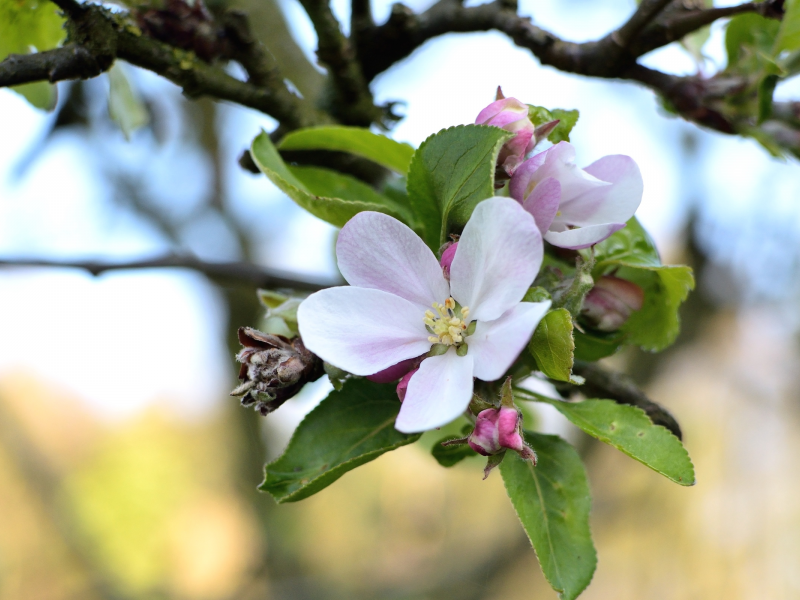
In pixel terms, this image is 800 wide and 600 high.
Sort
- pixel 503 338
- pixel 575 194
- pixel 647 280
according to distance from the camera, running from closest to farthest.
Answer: pixel 503 338 → pixel 575 194 → pixel 647 280

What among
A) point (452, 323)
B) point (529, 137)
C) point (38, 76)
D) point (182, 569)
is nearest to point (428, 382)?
point (452, 323)

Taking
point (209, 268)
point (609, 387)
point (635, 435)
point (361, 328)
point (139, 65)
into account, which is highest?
point (139, 65)

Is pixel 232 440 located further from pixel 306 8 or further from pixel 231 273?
pixel 306 8

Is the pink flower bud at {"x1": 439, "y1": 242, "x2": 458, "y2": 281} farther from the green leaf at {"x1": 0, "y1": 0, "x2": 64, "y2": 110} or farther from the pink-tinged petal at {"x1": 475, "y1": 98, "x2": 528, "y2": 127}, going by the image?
the green leaf at {"x1": 0, "y1": 0, "x2": 64, "y2": 110}

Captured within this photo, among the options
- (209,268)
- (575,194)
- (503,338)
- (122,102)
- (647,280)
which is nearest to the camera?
(503,338)

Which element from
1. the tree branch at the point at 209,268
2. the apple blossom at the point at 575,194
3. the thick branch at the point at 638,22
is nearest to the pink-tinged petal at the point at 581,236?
the apple blossom at the point at 575,194

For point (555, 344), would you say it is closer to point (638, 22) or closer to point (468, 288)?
point (468, 288)

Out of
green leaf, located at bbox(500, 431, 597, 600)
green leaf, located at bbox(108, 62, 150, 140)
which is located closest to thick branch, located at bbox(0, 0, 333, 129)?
green leaf, located at bbox(108, 62, 150, 140)

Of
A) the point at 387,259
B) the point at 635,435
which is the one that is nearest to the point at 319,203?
the point at 387,259
